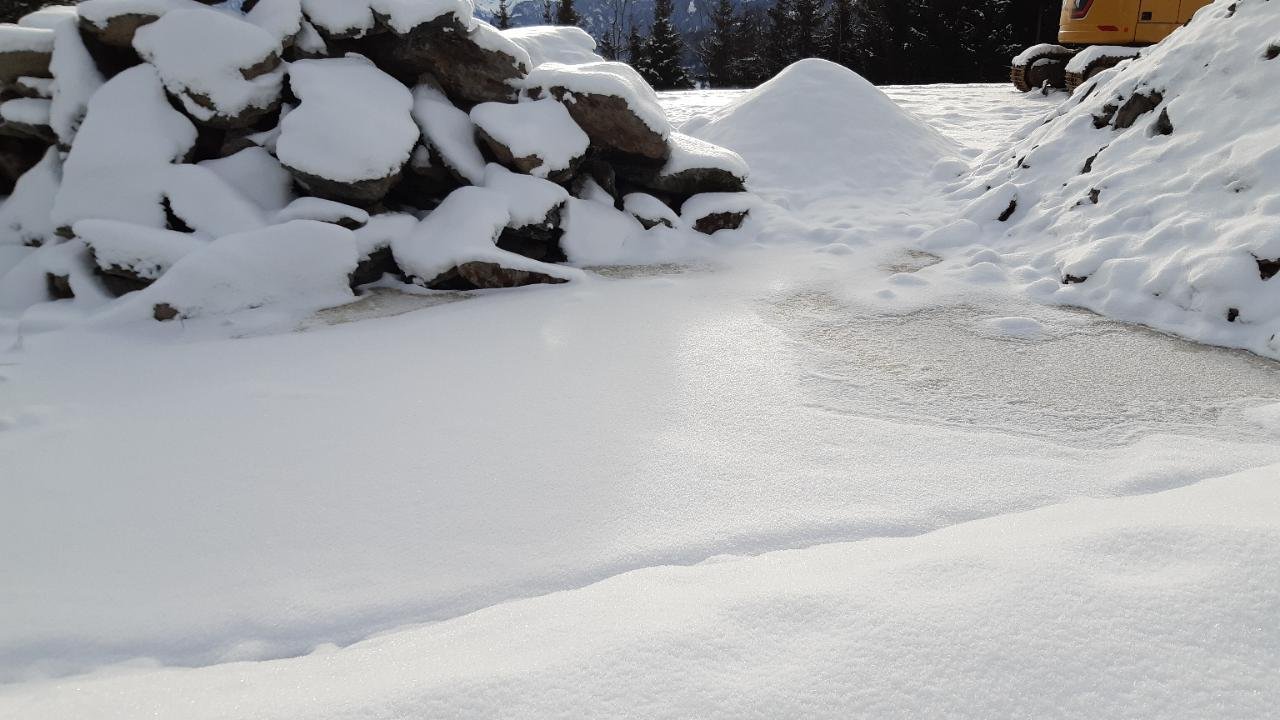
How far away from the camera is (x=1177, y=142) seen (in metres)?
4.50

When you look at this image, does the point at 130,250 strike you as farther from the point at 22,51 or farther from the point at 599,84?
the point at 599,84

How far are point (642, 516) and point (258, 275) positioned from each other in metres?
2.87

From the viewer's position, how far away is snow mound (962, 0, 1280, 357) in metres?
3.49

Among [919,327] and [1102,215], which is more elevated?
[1102,215]

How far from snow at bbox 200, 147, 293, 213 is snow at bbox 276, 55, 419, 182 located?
0.28m

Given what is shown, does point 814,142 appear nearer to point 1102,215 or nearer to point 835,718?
point 1102,215

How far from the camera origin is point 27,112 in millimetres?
4867

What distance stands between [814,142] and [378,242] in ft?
Answer: 14.5

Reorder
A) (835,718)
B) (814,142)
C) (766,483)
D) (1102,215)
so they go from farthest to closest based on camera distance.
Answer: (814,142)
(1102,215)
(766,483)
(835,718)

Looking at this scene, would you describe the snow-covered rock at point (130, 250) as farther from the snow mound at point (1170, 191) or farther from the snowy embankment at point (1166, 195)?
the snow mound at point (1170, 191)

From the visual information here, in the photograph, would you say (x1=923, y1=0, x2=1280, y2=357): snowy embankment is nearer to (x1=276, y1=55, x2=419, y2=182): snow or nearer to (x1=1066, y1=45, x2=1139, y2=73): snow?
(x1=1066, y1=45, x2=1139, y2=73): snow

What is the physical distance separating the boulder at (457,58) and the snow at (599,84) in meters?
0.21

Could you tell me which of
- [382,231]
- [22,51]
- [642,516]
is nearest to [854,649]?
[642,516]

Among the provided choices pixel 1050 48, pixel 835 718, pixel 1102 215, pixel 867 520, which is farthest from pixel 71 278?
pixel 1050 48
